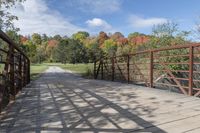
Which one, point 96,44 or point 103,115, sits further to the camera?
point 96,44

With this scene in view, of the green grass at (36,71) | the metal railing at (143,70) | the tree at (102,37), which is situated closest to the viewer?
the metal railing at (143,70)

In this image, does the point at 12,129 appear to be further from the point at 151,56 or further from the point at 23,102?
the point at 151,56

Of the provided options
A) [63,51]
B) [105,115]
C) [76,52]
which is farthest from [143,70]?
[63,51]

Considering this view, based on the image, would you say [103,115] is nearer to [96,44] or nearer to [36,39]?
[96,44]

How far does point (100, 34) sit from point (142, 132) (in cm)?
8109

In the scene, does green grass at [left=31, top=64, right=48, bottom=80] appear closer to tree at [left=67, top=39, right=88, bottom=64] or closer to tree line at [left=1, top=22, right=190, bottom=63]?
tree line at [left=1, top=22, right=190, bottom=63]

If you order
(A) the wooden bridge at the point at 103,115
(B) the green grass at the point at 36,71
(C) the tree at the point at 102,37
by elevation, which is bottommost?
(B) the green grass at the point at 36,71

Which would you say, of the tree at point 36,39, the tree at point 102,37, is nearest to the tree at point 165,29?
the tree at point 102,37

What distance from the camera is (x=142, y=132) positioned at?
3.09 metres

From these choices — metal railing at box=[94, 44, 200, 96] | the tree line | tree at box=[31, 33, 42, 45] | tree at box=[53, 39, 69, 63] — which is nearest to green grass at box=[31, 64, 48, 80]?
the tree line

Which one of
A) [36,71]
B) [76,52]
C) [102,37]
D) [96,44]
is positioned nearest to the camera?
[36,71]

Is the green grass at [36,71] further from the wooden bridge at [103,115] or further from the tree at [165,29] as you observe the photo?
the wooden bridge at [103,115]

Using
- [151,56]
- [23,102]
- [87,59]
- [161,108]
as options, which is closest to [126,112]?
[161,108]

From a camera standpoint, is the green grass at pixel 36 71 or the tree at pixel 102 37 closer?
the green grass at pixel 36 71
